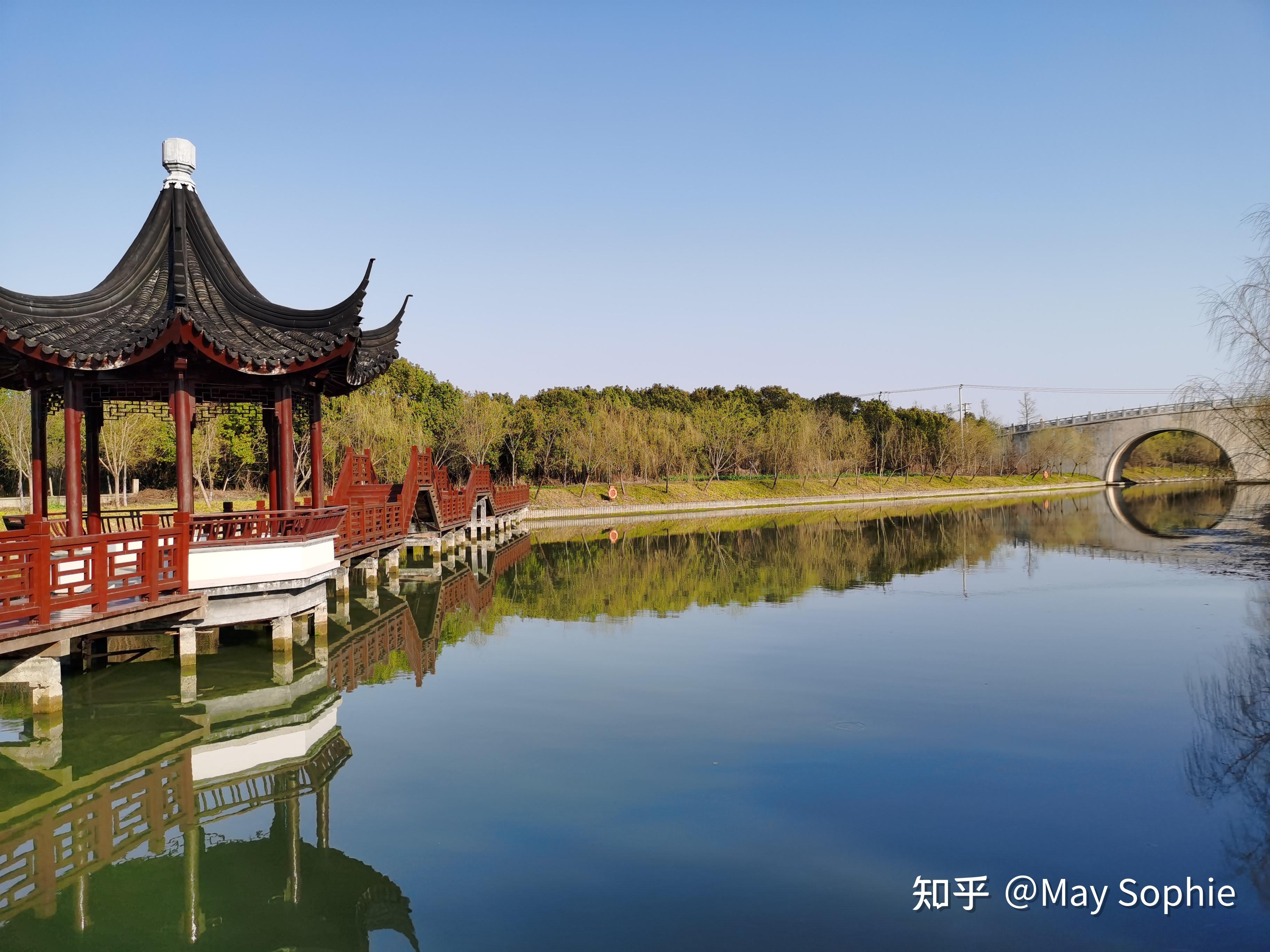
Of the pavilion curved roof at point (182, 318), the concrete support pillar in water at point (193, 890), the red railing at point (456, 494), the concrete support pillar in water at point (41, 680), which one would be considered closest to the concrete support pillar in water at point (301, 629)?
the pavilion curved roof at point (182, 318)

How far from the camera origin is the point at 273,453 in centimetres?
1059

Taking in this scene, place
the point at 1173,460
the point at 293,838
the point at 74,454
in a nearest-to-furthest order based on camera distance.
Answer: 1. the point at 293,838
2. the point at 74,454
3. the point at 1173,460

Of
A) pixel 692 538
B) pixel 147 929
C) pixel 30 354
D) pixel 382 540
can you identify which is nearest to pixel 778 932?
pixel 147 929

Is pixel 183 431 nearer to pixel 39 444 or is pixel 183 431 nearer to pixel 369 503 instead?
pixel 39 444

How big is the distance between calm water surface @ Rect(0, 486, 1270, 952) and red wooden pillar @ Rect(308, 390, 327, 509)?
5.88ft

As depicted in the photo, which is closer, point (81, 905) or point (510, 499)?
point (81, 905)

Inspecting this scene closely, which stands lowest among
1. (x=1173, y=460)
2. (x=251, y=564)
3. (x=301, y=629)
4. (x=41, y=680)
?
(x=301, y=629)

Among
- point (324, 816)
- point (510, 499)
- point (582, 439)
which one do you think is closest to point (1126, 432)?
point (582, 439)

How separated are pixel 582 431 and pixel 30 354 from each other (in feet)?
96.5

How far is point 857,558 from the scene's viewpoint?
1881cm

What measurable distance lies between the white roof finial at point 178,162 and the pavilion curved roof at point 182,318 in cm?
6

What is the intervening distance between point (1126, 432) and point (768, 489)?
992 inches

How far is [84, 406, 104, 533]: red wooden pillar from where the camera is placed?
401 inches

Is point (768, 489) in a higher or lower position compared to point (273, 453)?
lower
